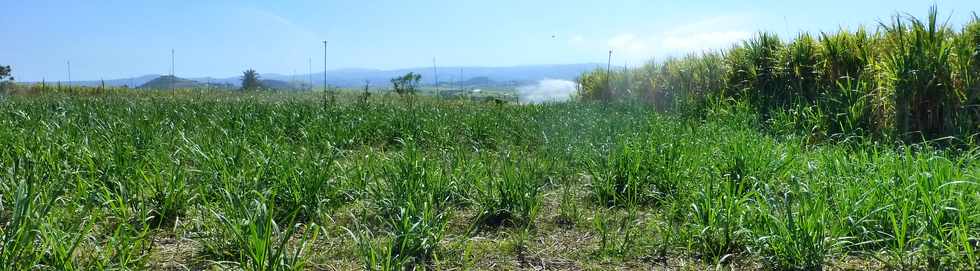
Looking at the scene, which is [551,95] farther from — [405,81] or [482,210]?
[482,210]

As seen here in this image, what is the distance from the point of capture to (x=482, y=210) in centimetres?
300

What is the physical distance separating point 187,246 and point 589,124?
4.09 meters

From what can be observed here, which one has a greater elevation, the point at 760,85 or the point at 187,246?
the point at 760,85

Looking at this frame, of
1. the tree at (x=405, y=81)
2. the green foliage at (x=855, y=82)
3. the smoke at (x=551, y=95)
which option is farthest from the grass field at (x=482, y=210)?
the tree at (x=405, y=81)

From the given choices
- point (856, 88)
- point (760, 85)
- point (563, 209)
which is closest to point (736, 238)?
point (563, 209)

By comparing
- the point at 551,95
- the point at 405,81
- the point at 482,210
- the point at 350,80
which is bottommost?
the point at 482,210

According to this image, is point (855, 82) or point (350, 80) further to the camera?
point (350, 80)

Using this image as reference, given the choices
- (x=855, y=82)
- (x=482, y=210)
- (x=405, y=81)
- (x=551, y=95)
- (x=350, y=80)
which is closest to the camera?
(x=482, y=210)

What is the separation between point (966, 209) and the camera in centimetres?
249

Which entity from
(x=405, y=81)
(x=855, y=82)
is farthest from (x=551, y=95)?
(x=855, y=82)

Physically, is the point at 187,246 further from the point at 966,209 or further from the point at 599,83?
the point at 599,83

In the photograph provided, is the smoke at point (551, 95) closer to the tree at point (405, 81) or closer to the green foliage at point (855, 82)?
the tree at point (405, 81)

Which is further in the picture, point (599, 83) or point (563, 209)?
point (599, 83)

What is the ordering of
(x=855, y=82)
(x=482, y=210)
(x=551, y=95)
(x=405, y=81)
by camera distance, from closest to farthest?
(x=482, y=210) < (x=855, y=82) < (x=551, y=95) < (x=405, y=81)
